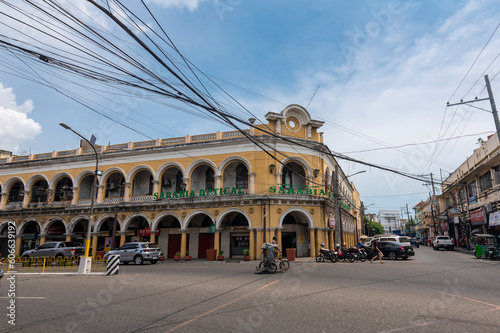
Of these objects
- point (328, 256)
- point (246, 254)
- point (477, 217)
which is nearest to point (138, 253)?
point (246, 254)

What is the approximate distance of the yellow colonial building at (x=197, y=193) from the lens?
24.4 meters

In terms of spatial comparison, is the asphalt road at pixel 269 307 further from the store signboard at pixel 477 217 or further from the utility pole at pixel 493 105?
the store signboard at pixel 477 217

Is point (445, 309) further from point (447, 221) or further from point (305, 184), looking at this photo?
point (447, 221)

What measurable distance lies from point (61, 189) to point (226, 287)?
2813 centimetres

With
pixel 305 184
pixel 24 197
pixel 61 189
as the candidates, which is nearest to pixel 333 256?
pixel 305 184

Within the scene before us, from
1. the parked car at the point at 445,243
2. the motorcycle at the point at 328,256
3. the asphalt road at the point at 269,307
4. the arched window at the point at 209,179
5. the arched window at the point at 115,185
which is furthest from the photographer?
the parked car at the point at 445,243

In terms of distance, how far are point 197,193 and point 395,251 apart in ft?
52.8

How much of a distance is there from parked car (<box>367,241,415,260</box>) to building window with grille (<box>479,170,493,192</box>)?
13555 mm

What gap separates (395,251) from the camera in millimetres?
21484

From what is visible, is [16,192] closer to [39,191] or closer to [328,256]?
[39,191]

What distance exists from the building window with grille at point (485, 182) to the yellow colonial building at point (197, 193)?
1443 cm

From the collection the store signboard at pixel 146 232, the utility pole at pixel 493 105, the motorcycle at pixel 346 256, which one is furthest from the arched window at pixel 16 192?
the utility pole at pixel 493 105

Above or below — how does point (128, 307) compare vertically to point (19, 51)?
below

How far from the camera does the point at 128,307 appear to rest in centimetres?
713
